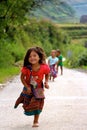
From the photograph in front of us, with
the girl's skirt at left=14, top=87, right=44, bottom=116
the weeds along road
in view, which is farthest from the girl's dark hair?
the weeds along road

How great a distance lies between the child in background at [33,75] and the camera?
11344mm

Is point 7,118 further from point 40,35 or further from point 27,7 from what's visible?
point 40,35

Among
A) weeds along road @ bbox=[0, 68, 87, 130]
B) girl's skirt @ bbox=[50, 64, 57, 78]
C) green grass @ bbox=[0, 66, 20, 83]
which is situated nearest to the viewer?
weeds along road @ bbox=[0, 68, 87, 130]

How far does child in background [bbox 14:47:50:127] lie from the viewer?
37.2 feet

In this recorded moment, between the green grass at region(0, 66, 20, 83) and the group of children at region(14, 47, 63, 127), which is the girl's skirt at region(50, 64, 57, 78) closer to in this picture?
the green grass at region(0, 66, 20, 83)

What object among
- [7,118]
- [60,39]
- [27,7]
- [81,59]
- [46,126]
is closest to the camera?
[46,126]

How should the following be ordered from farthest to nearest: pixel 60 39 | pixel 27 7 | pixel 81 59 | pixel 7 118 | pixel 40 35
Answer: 1. pixel 60 39
2. pixel 40 35
3. pixel 81 59
4. pixel 27 7
5. pixel 7 118

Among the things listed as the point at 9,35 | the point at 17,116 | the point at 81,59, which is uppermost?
the point at 17,116

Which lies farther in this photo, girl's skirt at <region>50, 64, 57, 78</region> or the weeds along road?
girl's skirt at <region>50, 64, 57, 78</region>

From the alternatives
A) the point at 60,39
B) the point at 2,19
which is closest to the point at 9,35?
the point at 2,19

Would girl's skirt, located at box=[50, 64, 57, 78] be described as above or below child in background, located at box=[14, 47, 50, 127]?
below

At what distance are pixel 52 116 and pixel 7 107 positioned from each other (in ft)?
7.49

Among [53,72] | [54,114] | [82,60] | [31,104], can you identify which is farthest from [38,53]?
[82,60]

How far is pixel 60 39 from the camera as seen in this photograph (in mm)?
109688
